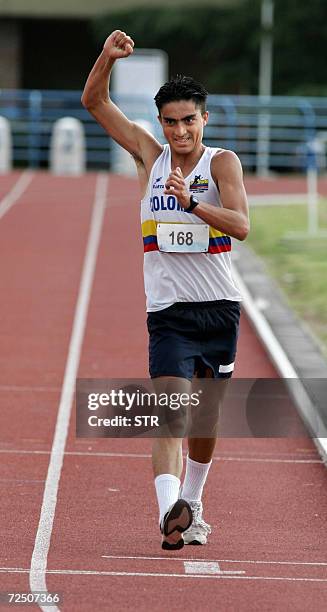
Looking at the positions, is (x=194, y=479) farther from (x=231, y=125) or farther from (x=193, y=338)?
A: (x=231, y=125)

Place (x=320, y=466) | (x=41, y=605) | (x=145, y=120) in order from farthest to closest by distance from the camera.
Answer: (x=145, y=120) → (x=320, y=466) → (x=41, y=605)

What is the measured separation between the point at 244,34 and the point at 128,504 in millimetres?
43251

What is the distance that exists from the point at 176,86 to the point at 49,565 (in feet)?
7.17

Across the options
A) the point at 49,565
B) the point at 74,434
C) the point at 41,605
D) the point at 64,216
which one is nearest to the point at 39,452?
the point at 74,434

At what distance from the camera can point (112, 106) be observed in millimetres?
7020

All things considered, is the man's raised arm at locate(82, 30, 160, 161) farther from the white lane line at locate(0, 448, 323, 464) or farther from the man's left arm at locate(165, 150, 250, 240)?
the white lane line at locate(0, 448, 323, 464)

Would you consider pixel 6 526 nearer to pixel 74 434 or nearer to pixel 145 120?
pixel 74 434

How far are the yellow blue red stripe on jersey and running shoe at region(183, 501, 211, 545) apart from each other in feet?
4.03

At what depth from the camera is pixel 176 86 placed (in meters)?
6.73

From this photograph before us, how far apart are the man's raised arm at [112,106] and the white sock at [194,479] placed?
145 cm

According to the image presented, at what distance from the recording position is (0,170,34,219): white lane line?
2793 centimetres

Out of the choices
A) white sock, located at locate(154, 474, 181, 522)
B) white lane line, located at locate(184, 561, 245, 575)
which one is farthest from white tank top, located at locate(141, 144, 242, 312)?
white lane line, located at locate(184, 561, 245, 575)

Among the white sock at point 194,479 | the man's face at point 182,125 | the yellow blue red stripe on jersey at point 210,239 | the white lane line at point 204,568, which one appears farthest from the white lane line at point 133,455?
the man's face at point 182,125

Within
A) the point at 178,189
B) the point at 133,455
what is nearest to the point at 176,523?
the point at 178,189
